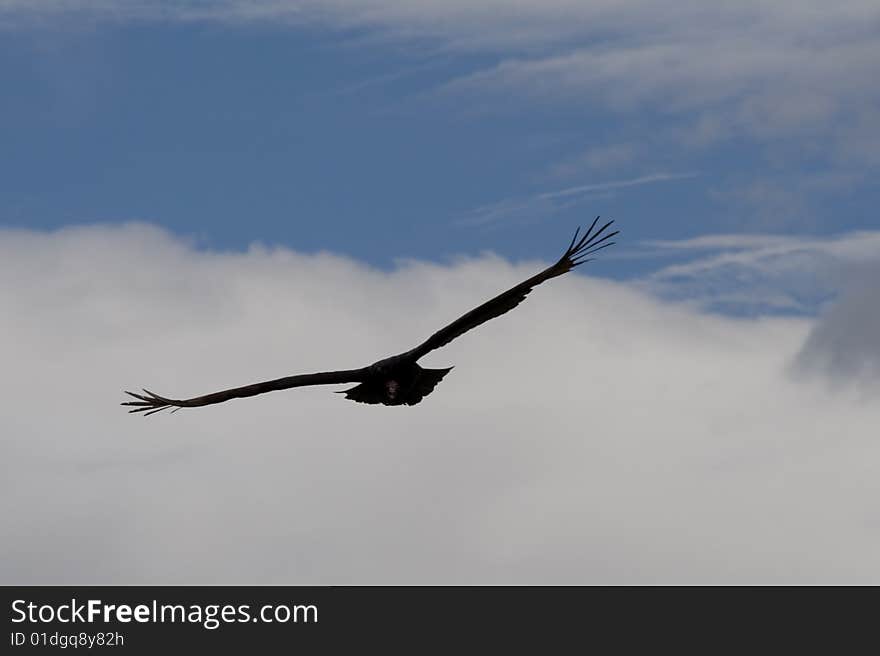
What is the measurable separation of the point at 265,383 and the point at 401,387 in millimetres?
3335

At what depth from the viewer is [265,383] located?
41.1 m

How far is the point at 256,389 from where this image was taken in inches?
1620

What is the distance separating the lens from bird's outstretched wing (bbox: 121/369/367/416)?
132 ft

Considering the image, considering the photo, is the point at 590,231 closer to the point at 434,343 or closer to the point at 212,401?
the point at 434,343

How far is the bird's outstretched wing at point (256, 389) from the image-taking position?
40.2 m

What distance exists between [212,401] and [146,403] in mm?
1496
